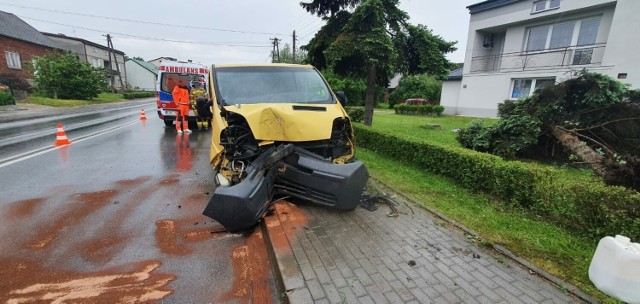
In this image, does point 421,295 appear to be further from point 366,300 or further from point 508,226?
point 508,226

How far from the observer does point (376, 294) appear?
2525mm

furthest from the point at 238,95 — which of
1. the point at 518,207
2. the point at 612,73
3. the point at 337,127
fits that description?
the point at 612,73

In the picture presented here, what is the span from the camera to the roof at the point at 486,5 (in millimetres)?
17481

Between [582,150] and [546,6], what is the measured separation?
14.3 m

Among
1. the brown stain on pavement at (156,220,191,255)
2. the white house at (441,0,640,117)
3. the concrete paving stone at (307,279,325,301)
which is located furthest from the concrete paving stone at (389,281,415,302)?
the white house at (441,0,640,117)

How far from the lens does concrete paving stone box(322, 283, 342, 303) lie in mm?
2448

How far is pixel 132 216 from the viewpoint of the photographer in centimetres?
414

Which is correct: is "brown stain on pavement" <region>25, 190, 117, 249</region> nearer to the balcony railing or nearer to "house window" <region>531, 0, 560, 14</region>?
the balcony railing

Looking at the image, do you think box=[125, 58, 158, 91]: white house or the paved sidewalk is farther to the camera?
box=[125, 58, 158, 91]: white house

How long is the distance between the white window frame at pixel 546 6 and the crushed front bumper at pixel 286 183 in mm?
17881

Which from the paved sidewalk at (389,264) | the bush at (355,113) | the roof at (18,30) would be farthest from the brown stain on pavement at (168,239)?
the roof at (18,30)

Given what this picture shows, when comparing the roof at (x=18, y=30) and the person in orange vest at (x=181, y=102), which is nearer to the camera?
the person in orange vest at (x=181, y=102)

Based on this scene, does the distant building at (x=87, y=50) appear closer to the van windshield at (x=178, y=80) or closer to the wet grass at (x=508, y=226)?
the van windshield at (x=178, y=80)

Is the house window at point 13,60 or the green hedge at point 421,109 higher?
the house window at point 13,60
